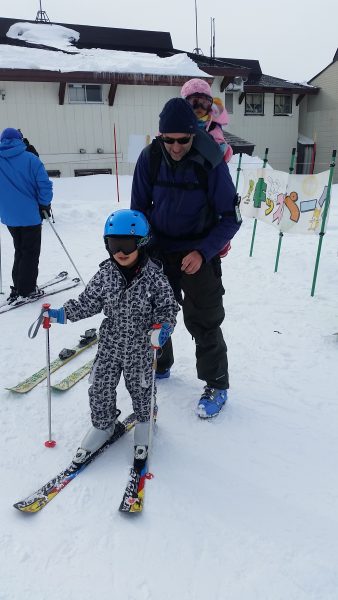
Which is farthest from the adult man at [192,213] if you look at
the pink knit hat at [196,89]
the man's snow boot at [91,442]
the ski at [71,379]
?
the ski at [71,379]

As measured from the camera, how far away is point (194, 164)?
2.82 metres

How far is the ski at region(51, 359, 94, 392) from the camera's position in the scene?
368cm

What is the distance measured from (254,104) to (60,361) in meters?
23.5

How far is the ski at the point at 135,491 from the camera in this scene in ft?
7.97

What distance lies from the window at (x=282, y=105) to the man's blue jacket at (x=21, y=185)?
2261 cm

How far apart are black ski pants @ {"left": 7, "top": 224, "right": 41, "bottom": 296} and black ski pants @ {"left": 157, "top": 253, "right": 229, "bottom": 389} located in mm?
3055

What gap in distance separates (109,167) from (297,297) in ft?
47.0

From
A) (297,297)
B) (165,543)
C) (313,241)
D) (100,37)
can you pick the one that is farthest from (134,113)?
(165,543)

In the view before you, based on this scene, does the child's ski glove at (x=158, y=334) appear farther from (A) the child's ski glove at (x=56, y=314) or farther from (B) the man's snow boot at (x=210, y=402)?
(B) the man's snow boot at (x=210, y=402)

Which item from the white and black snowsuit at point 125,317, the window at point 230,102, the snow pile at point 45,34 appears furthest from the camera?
the window at point 230,102

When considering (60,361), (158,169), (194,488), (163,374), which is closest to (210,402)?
(163,374)

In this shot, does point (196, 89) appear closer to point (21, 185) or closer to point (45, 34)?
point (21, 185)

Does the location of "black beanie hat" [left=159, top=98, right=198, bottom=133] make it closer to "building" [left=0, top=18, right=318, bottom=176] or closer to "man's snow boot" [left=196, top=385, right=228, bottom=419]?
"man's snow boot" [left=196, top=385, right=228, bottom=419]

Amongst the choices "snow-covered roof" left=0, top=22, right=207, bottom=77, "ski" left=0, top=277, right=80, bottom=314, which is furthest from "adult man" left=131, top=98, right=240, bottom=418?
"snow-covered roof" left=0, top=22, right=207, bottom=77
